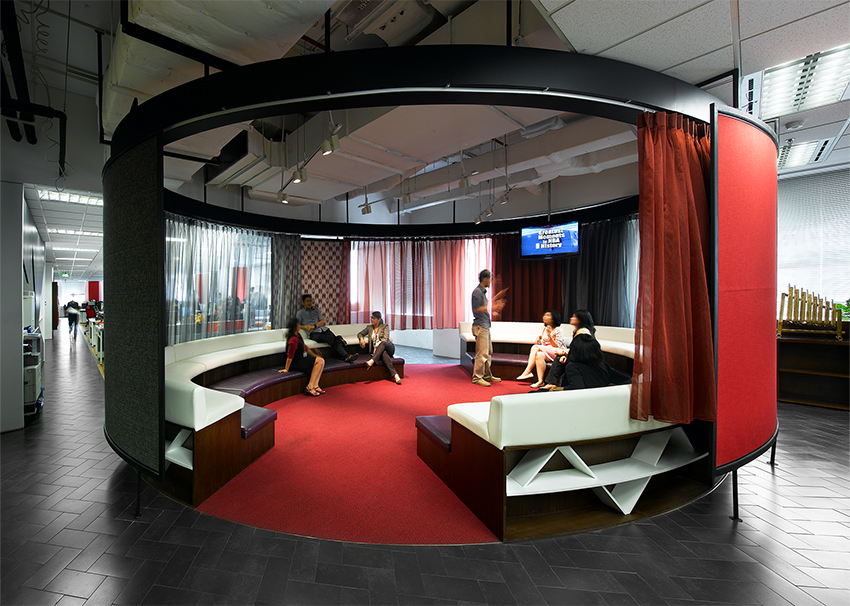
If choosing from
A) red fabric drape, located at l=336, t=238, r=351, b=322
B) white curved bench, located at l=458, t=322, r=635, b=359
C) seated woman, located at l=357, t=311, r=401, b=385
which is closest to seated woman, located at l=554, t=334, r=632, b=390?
Result: white curved bench, located at l=458, t=322, r=635, b=359

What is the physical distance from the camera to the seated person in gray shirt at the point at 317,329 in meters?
6.46

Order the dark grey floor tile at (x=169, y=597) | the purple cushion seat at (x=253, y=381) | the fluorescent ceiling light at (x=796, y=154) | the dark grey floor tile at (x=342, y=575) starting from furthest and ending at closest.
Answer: the fluorescent ceiling light at (x=796, y=154) → the purple cushion seat at (x=253, y=381) → the dark grey floor tile at (x=342, y=575) → the dark grey floor tile at (x=169, y=597)

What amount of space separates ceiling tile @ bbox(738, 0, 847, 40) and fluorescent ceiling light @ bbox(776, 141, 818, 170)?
3.20 meters

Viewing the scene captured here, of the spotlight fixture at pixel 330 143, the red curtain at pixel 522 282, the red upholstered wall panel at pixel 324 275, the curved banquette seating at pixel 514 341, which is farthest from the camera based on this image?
the red upholstered wall panel at pixel 324 275

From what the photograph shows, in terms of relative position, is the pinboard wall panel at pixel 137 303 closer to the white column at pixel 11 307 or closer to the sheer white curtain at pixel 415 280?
the white column at pixel 11 307

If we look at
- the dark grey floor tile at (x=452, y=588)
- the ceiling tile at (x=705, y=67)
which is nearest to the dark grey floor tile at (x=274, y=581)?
the dark grey floor tile at (x=452, y=588)

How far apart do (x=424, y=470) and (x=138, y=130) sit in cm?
342

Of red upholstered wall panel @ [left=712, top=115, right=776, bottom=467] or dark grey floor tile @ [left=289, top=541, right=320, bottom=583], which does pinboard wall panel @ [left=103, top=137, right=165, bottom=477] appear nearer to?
dark grey floor tile @ [left=289, top=541, right=320, bottom=583]

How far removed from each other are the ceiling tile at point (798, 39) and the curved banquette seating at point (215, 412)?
4402mm

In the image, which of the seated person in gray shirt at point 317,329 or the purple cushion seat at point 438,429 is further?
the seated person in gray shirt at point 317,329

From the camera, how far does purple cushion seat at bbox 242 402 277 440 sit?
318cm

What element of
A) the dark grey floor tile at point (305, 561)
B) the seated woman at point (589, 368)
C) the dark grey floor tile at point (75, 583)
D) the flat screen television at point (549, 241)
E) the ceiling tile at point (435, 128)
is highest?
the ceiling tile at point (435, 128)

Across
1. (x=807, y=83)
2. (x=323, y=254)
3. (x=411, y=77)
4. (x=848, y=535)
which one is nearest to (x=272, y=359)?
(x=323, y=254)

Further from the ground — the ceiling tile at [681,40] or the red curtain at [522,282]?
the ceiling tile at [681,40]
